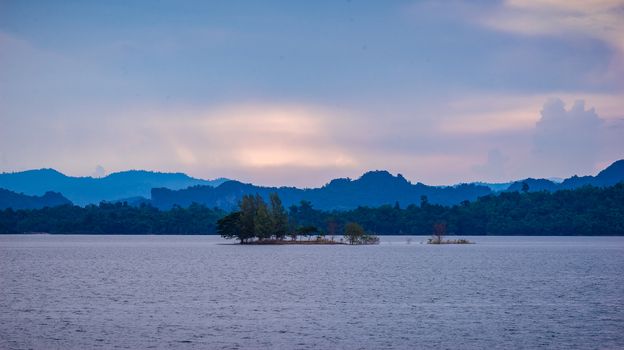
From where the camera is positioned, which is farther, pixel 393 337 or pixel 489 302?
pixel 489 302

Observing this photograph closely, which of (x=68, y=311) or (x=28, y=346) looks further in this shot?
(x=68, y=311)

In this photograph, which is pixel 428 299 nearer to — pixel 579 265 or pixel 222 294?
pixel 222 294

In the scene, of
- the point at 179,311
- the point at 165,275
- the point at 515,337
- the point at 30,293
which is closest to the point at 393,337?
the point at 515,337

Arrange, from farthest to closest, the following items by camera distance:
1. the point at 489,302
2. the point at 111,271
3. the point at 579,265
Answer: the point at 579,265 → the point at 111,271 → the point at 489,302

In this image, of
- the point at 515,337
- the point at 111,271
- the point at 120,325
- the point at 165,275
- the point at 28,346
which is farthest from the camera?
the point at 111,271

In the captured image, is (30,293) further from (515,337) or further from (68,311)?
(515,337)

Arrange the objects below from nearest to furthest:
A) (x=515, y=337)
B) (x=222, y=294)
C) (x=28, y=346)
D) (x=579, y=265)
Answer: (x=28, y=346)
(x=515, y=337)
(x=222, y=294)
(x=579, y=265)

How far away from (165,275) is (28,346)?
222ft

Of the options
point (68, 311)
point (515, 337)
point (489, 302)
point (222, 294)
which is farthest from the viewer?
point (222, 294)

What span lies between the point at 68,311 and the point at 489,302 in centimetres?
4027

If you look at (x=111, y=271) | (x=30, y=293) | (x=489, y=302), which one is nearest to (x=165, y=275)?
(x=111, y=271)

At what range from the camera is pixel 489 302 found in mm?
78688

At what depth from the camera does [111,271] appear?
128750 mm

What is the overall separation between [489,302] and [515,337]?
23145 mm
